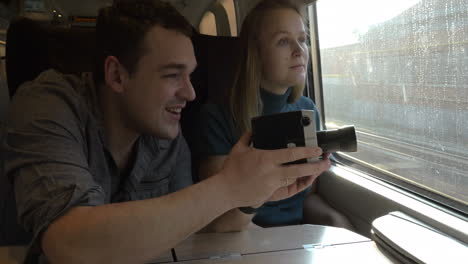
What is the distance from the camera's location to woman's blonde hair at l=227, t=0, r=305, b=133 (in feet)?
5.65

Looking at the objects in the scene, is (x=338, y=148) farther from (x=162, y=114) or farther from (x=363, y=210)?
(x=363, y=210)

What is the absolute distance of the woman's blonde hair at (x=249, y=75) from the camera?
172 cm

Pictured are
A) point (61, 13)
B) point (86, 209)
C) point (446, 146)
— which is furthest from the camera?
point (61, 13)

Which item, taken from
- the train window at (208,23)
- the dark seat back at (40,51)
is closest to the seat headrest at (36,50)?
the dark seat back at (40,51)

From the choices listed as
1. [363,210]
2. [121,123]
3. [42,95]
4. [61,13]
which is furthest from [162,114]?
[61,13]

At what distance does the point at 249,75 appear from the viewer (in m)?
1.74

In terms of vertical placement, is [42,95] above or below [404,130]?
above

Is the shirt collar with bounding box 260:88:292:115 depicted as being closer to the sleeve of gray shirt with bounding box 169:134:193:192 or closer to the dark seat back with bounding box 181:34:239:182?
the dark seat back with bounding box 181:34:239:182

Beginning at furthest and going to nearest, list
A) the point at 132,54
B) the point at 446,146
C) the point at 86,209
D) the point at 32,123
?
the point at 446,146, the point at 132,54, the point at 32,123, the point at 86,209

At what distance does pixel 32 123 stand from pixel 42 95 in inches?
4.6

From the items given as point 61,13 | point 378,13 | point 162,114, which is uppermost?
point 61,13

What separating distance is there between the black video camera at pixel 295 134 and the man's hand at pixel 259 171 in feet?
0.13

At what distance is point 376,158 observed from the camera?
6.02ft

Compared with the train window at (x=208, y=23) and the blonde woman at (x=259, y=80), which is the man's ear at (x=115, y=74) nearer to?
the blonde woman at (x=259, y=80)
